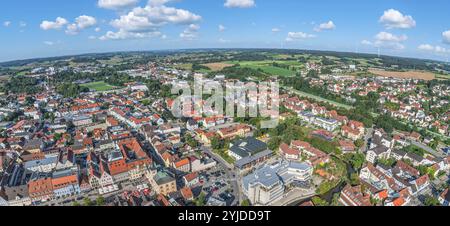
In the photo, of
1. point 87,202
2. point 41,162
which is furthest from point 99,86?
point 87,202

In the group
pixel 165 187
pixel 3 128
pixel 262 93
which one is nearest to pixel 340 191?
pixel 165 187

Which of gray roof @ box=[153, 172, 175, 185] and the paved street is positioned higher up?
gray roof @ box=[153, 172, 175, 185]

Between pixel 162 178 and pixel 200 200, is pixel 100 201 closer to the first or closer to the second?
pixel 162 178

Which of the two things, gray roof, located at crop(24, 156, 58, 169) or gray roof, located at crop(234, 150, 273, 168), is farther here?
gray roof, located at crop(24, 156, 58, 169)

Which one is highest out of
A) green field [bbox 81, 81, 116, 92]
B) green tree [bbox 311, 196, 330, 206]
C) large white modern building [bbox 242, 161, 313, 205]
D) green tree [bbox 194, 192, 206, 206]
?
green field [bbox 81, 81, 116, 92]

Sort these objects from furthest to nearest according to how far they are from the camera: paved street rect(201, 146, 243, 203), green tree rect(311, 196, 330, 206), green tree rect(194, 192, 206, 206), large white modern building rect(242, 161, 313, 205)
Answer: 1. paved street rect(201, 146, 243, 203)
2. large white modern building rect(242, 161, 313, 205)
3. green tree rect(311, 196, 330, 206)
4. green tree rect(194, 192, 206, 206)

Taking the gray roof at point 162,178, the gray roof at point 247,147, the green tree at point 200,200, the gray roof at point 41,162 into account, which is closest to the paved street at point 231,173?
the gray roof at point 247,147

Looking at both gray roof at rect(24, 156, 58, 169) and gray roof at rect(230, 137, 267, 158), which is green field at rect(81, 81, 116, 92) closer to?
gray roof at rect(24, 156, 58, 169)

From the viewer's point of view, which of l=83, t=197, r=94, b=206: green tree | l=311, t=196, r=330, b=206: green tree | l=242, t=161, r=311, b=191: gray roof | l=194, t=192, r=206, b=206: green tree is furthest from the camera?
l=242, t=161, r=311, b=191: gray roof

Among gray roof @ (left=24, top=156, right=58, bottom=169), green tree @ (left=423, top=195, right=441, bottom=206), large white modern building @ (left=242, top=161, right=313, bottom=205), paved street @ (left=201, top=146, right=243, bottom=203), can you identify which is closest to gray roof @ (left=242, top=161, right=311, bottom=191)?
large white modern building @ (left=242, top=161, right=313, bottom=205)

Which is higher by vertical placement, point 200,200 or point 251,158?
point 251,158
